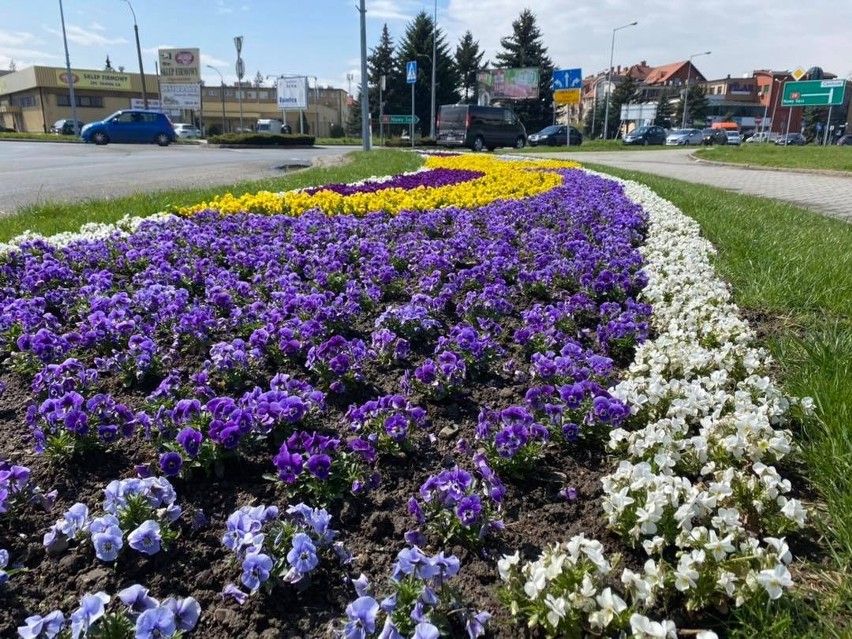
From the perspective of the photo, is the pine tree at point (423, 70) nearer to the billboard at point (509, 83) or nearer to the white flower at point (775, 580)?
the billboard at point (509, 83)

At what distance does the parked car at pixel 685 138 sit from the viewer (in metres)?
46.8

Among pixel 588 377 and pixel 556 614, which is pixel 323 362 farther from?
pixel 556 614

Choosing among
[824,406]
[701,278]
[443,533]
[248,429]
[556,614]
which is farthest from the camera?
[701,278]

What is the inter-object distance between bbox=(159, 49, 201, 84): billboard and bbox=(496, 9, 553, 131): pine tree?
30899 millimetres

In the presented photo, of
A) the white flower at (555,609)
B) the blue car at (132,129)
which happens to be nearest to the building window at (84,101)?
the blue car at (132,129)

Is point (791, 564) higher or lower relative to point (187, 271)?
lower

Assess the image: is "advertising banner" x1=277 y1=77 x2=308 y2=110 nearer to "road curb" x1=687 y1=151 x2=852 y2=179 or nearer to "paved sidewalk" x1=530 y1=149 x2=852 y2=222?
"road curb" x1=687 y1=151 x2=852 y2=179

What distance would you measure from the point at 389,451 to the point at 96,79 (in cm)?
8199

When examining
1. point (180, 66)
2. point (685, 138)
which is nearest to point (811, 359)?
point (685, 138)

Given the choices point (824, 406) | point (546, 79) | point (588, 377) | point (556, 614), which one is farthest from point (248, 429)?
point (546, 79)

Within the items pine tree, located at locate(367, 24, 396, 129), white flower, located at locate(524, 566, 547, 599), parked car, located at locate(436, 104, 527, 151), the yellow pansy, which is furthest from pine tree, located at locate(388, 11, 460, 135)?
white flower, located at locate(524, 566, 547, 599)

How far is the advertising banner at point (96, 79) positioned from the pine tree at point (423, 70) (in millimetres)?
34565

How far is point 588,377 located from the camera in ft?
10.0

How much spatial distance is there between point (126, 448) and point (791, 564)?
2492mm
